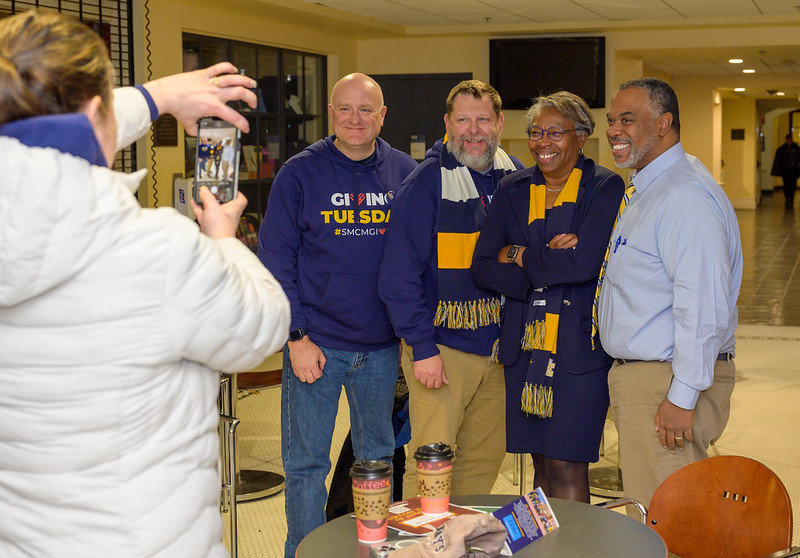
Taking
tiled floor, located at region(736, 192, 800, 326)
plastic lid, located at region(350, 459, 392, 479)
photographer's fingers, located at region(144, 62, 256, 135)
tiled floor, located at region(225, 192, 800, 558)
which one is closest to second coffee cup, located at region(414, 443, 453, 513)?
plastic lid, located at region(350, 459, 392, 479)

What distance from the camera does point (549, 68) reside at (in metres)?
9.80

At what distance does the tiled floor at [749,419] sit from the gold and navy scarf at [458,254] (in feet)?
4.33

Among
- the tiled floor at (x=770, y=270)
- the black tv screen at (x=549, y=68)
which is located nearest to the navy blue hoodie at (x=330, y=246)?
the tiled floor at (x=770, y=270)

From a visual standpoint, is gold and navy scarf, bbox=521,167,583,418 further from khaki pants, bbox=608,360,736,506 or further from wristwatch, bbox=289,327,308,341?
wristwatch, bbox=289,327,308,341

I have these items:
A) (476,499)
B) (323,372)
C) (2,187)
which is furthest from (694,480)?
(2,187)

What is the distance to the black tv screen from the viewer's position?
9.79 metres

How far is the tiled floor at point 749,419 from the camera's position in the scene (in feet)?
13.5

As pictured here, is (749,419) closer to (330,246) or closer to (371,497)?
(330,246)

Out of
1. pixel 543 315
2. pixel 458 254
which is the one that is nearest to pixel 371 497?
pixel 543 315

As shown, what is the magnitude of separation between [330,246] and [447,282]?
1.38 feet

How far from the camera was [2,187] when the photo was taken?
49.0 inches

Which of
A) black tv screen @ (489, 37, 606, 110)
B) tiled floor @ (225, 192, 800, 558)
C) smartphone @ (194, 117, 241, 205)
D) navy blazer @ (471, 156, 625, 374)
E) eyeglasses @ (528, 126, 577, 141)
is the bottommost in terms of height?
tiled floor @ (225, 192, 800, 558)

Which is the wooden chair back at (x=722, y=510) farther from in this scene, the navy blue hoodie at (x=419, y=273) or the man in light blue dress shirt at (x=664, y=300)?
A: the navy blue hoodie at (x=419, y=273)

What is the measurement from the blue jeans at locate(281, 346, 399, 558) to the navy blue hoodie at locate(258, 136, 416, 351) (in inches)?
3.0
